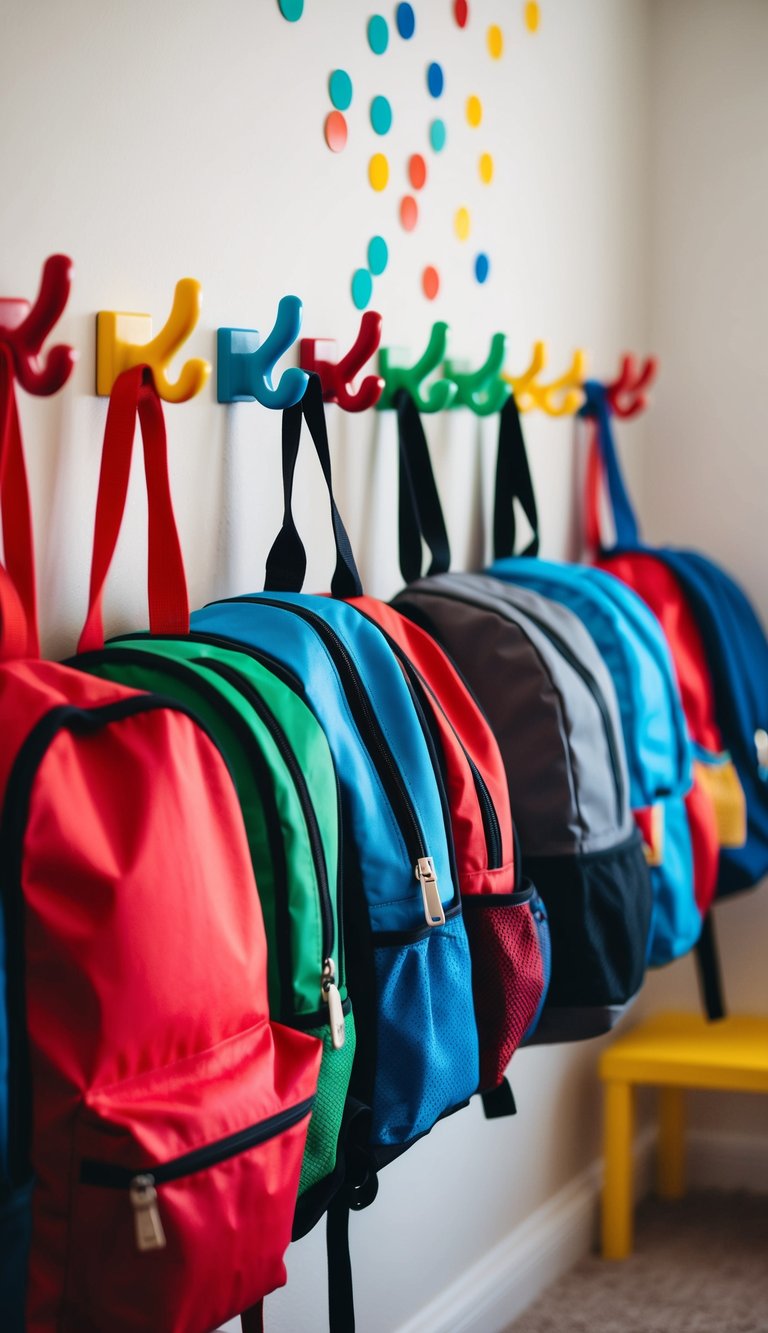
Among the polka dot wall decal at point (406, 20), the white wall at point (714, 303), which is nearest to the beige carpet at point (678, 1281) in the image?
the white wall at point (714, 303)

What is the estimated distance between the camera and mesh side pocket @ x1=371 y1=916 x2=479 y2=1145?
1.05 metres

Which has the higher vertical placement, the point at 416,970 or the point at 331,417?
the point at 331,417

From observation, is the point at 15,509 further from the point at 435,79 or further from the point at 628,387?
the point at 628,387

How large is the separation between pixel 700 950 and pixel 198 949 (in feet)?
4.15

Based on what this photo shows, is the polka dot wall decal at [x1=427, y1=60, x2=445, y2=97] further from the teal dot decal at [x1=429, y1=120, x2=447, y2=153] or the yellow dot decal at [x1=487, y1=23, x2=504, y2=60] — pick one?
the yellow dot decal at [x1=487, y1=23, x2=504, y2=60]

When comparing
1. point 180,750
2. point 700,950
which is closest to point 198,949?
point 180,750

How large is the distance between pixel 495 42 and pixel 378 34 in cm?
32

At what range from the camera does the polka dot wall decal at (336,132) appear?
1409 mm

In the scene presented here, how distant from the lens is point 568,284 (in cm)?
202

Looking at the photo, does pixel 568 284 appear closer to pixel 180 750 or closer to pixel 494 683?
pixel 494 683

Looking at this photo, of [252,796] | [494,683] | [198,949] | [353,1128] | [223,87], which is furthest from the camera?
[494,683]

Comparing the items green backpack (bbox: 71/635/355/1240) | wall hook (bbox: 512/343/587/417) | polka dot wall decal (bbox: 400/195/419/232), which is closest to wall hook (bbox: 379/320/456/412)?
polka dot wall decal (bbox: 400/195/419/232)

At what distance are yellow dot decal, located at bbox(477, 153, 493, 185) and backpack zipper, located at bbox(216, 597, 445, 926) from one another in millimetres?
854

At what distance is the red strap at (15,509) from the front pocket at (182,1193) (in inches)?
11.7
